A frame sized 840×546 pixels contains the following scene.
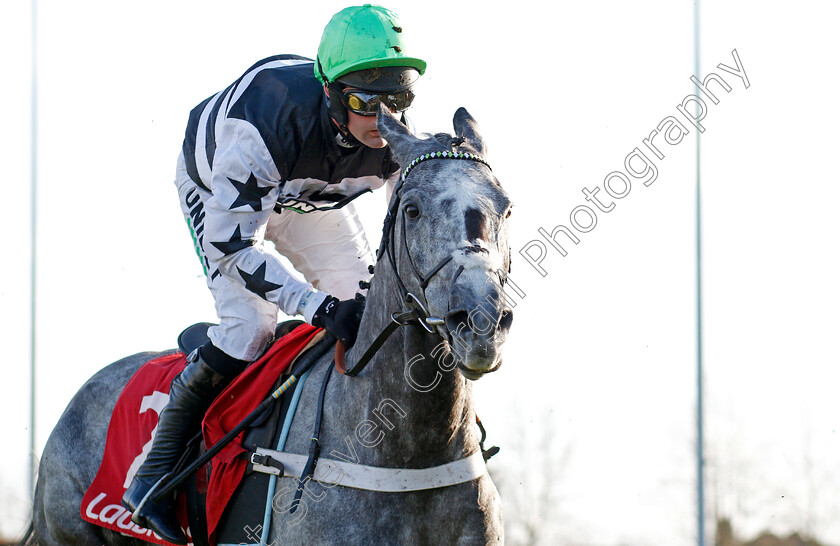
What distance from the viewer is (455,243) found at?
324 cm

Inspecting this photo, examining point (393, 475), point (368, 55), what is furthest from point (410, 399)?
point (368, 55)

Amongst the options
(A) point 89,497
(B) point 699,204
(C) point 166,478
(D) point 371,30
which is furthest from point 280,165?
(B) point 699,204

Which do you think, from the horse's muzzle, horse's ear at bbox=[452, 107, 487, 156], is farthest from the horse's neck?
horse's ear at bbox=[452, 107, 487, 156]

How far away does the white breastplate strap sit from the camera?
3578 millimetres

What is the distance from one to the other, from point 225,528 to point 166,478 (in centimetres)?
56

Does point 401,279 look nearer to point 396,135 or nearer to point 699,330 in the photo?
point 396,135

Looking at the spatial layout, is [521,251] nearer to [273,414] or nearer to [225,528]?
[273,414]

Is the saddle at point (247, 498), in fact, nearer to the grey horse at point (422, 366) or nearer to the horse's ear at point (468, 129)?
the grey horse at point (422, 366)

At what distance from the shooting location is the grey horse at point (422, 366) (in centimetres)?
320

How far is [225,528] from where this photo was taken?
4.09 meters

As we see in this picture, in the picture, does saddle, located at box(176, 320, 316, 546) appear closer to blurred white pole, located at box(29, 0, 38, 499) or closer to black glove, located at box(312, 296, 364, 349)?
black glove, located at box(312, 296, 364, 349)

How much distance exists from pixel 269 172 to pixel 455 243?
148 cm

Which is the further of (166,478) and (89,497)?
(89,497)

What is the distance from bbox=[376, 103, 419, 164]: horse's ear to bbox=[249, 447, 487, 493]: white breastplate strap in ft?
4.07
